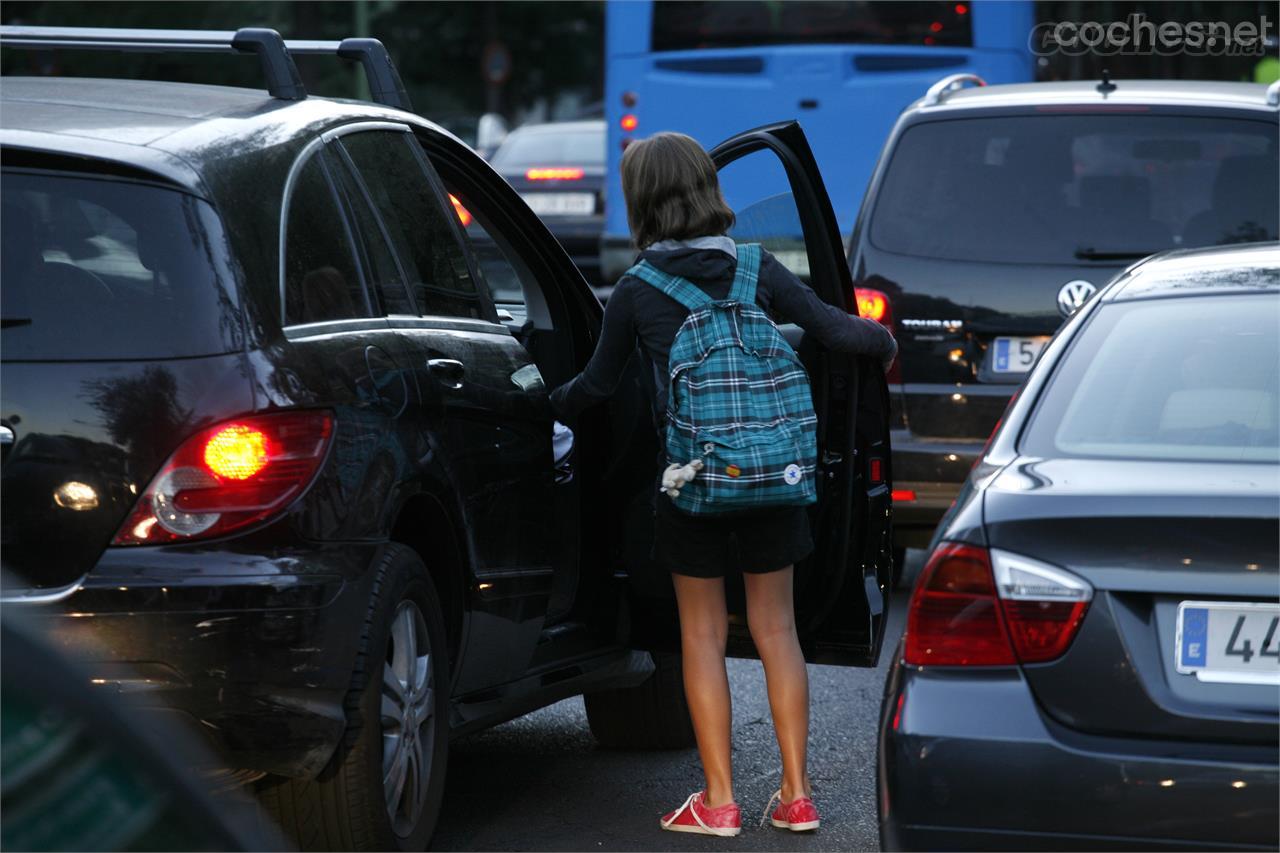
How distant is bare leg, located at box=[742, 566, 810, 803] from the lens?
4.82 meters

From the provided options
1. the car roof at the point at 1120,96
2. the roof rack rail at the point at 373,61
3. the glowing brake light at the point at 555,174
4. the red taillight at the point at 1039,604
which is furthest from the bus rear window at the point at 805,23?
the red taillight at the point at 1039,604

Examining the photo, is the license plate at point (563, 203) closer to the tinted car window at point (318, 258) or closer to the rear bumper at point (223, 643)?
the tinted car window at point (318, 258)

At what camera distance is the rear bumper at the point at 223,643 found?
11.6 ft

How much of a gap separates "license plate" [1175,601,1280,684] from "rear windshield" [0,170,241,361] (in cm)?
169

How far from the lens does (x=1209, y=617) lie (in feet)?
10.5

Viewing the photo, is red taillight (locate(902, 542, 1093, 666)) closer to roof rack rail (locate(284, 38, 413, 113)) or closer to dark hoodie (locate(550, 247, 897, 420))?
dark hoodie (locate(550, 247, 897, 420))

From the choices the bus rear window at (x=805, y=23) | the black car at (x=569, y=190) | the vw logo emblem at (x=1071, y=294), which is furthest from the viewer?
the black car at (x=569, y=190)

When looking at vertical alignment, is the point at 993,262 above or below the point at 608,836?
above

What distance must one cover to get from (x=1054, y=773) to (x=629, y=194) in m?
2.02

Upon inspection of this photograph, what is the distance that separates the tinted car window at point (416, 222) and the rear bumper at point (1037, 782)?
168cm

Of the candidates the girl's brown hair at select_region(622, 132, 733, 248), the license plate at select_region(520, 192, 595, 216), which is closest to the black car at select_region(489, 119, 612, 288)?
the license plate at select_region(520, 192, 595, 216)

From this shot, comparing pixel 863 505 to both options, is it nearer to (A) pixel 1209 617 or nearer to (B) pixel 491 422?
(B) pixel 491 422

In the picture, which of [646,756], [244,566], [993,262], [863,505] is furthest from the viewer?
[993,262]

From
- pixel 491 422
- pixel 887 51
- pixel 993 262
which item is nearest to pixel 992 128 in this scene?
pixel 993 262
